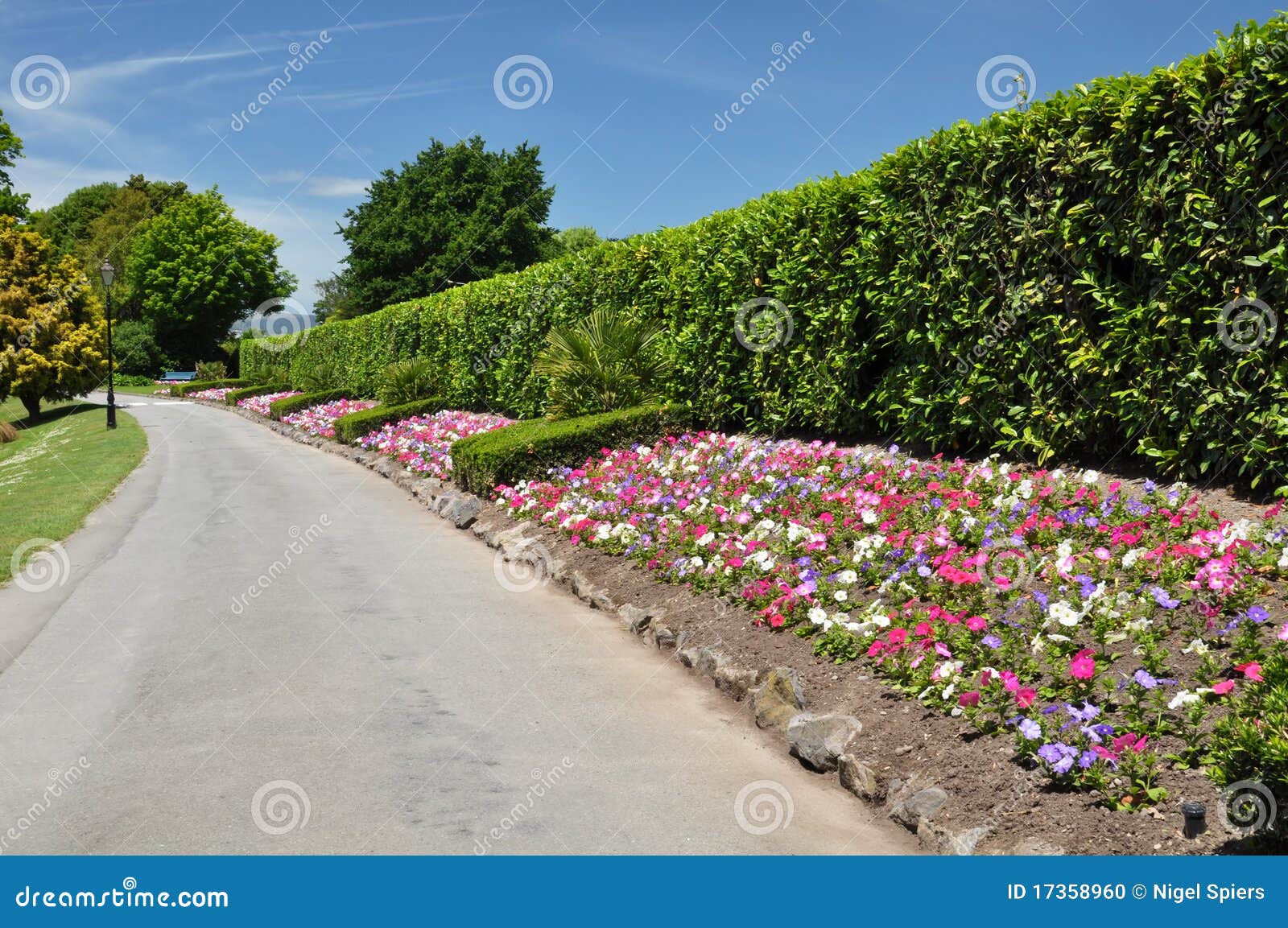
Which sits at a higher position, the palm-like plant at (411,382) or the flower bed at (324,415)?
the palm-like plant at (411,382)

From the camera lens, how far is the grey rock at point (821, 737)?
14.5ft

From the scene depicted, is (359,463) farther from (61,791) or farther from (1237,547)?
(1237,547)

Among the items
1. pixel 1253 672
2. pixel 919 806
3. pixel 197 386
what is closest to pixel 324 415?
pixel 919 806

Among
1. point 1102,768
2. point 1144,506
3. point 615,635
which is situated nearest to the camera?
point 1102,768

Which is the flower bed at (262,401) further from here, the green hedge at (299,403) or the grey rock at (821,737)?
the grey rock at (821,737)

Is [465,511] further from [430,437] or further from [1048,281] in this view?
[1048,281]

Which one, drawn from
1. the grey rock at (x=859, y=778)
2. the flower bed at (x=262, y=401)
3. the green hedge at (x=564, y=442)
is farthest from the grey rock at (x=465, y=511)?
the flower bed at (x=262, y=401)

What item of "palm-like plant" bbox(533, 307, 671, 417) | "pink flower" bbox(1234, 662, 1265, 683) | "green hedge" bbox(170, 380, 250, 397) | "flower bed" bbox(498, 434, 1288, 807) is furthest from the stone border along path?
"green hedge" bbox(170, 380, 250, 397)

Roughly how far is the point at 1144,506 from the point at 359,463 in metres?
15.3

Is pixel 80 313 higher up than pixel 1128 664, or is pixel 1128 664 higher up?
pixel 80 313

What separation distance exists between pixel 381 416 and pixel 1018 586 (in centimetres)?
1686

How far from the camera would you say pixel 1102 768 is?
3592 mm

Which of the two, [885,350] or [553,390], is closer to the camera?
[885,350]

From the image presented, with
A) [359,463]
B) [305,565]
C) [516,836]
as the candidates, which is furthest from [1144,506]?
[359,463]
